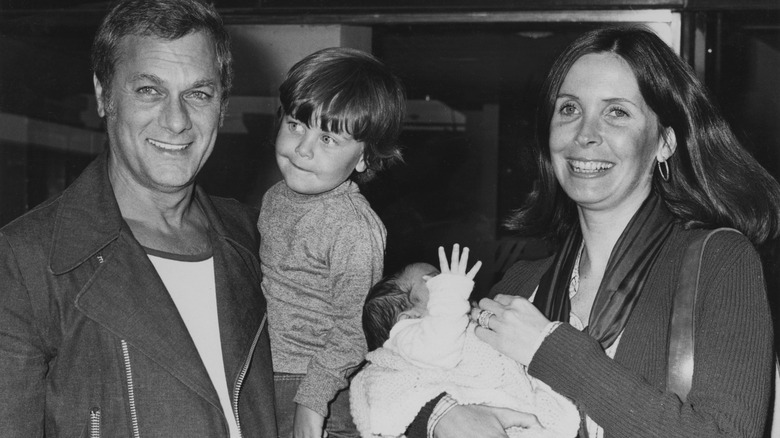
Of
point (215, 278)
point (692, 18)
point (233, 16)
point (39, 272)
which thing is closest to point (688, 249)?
point (215, 278)

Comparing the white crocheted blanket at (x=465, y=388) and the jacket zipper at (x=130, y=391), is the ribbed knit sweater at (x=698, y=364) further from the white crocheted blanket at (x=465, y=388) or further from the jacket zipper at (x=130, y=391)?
the jacket zipper at (x=130, y=391)

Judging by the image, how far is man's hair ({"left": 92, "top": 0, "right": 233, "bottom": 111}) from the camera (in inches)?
94.3

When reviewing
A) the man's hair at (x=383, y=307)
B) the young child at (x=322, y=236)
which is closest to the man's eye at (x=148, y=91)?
the young child at (x=322, y=236)

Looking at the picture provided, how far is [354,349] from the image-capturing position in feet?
8.71

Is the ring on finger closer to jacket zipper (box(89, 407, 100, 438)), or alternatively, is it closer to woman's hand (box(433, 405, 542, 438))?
woman's hand (box(433, 405, 542, 438))

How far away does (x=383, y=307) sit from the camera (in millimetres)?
2607

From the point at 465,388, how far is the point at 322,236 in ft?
2.12

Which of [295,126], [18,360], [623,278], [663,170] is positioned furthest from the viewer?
[295,126]

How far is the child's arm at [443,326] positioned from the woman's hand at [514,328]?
2.7 inches

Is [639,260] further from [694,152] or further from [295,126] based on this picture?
[295,126]

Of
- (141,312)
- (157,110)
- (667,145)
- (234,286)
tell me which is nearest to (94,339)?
(141,312)

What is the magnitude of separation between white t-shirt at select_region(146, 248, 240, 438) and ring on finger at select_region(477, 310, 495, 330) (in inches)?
27.2

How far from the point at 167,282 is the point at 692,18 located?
305 cm

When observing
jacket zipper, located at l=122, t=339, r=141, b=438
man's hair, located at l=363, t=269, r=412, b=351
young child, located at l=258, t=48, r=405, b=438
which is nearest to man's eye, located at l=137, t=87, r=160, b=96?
young child, located at l=258, t=48, r=405, b=438
